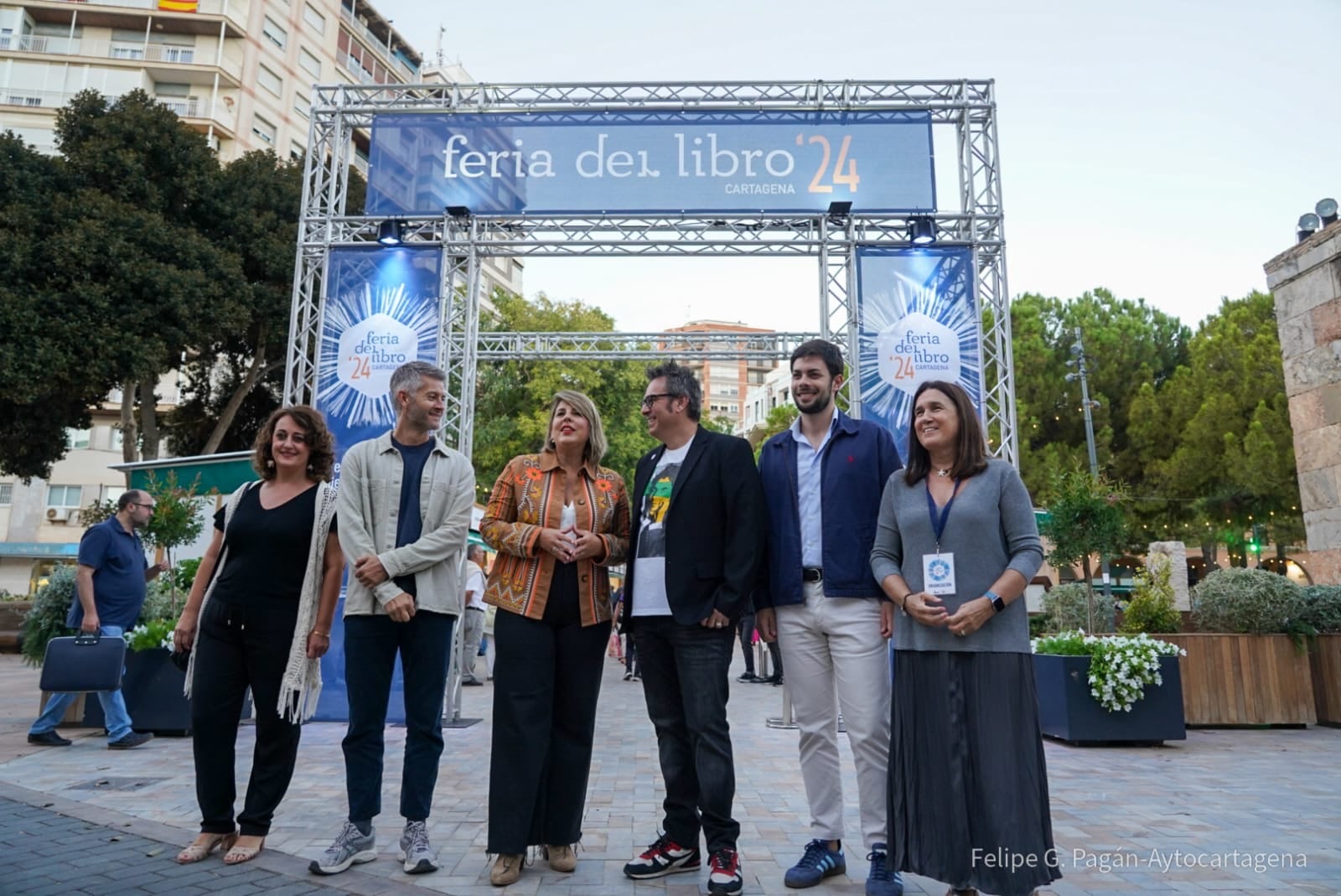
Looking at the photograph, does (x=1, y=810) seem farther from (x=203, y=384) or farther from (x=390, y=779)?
(x=203, y=384)

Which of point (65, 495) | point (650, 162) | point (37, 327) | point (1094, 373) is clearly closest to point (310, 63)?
point (65, 495)

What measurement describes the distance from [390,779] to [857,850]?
3.06m

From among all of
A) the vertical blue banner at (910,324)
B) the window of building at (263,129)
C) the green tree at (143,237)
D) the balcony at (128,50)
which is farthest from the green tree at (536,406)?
the vertical blue banner at (910,324)

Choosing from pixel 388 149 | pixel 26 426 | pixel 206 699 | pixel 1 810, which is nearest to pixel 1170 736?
pixel 206 699

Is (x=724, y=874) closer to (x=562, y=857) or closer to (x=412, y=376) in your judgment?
(x=562, y=857)

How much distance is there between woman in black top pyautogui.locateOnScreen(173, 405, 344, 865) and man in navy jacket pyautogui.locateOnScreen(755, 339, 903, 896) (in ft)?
6.28

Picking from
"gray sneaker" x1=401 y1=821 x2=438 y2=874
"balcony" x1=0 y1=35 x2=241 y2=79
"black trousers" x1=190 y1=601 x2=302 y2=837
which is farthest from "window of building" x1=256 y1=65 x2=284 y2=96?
"gray sneaker" x1=401 y1=821 x2=438 y2=874

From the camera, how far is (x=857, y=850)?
3711mm

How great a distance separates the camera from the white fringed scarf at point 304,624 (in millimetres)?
3484

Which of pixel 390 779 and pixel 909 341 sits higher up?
pixel 909 341

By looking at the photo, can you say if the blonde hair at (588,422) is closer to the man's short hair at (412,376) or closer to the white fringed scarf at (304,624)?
the man's short hair at (412,376)

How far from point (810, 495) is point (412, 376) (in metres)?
1.83

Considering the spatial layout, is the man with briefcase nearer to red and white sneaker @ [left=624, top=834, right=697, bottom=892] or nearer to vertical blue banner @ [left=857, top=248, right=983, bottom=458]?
red and white sneaker @ [left=624, top=834, right=697, bottom=892]

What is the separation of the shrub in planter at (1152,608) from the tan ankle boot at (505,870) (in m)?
6.58
